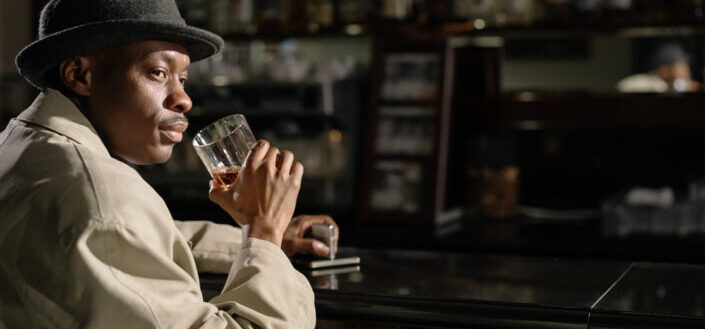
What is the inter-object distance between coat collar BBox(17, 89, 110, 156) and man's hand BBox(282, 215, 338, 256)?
80cm

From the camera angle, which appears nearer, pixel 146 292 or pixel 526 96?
pixel 146 292

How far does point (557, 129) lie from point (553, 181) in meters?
0.27

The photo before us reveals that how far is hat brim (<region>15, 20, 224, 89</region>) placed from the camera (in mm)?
1600

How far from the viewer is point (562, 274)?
7.49 ft

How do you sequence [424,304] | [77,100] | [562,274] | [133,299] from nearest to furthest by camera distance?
[133,299], [77,100], [424,304], [562,274]

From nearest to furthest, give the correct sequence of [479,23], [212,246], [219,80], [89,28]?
[89,28]
[212,246]
[479,23]
[219,80]

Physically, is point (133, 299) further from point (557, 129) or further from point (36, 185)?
point (557, 129)

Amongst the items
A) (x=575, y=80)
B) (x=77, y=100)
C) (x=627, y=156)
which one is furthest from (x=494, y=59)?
(x=77, y=100)

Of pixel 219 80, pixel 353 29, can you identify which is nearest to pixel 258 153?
pixel 353 29

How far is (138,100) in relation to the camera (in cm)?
166

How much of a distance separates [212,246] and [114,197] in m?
0.78

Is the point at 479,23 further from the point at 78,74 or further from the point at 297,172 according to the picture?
the point at 78,74

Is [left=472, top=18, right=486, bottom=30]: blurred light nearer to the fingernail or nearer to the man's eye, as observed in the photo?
the fingernail

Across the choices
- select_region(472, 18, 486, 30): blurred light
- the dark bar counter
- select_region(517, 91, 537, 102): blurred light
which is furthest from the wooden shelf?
the dark bar counter
